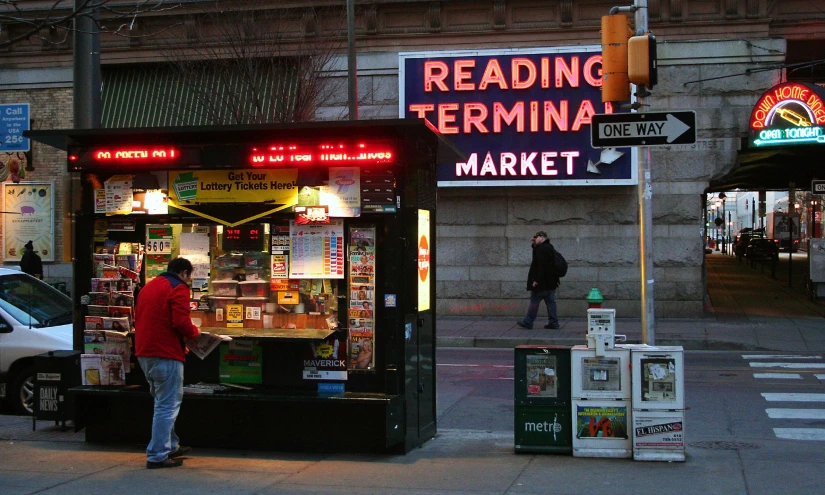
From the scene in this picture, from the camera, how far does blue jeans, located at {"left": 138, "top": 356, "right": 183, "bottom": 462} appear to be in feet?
24.5

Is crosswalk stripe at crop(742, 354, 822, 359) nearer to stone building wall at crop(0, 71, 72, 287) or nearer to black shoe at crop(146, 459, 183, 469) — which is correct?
black shoe at crop(146, 459, 183, 469)

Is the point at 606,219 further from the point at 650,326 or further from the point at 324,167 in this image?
the point at 324,167

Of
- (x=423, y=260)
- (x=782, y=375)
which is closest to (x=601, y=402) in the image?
(x=423, y=260)

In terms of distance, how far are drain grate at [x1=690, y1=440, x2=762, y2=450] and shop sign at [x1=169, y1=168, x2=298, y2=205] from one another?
4462 mm

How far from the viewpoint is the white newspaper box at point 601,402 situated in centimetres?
767

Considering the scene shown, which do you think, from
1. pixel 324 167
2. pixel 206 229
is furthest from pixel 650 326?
pixel 206 229

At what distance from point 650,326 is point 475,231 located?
469 inches

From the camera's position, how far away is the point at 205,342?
8070 mm

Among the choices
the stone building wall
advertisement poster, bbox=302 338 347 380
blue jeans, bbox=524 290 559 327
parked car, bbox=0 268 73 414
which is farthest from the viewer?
the stone building wall

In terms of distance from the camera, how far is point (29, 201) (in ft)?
76.3

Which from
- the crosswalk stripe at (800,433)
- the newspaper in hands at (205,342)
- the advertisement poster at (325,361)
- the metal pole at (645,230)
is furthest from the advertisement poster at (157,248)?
the crosswalk stripe at (800,433)

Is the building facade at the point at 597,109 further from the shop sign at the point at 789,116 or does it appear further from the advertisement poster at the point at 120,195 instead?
the advertisement poster at the point at 120,195

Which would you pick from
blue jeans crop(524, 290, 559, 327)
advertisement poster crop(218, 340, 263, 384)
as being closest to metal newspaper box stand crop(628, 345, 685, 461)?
advertisement poster crop(218, 340, 263, 384)

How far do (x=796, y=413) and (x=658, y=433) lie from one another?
3.34 metres
